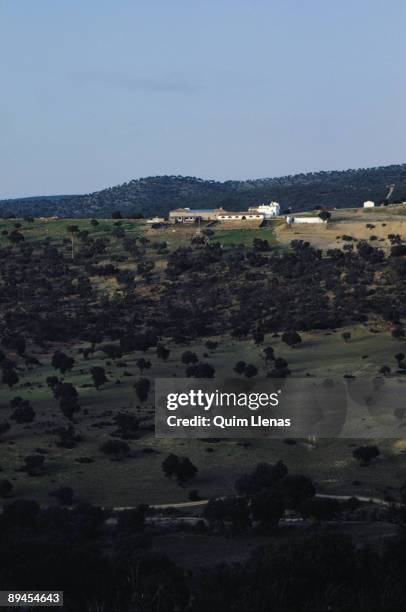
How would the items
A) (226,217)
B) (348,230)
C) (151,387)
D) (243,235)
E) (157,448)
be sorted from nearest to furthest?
(157,448)
(151,387)
(348,230)
(243,235)
(226,217)

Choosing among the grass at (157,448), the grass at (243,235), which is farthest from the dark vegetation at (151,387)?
the grass at (243,235)

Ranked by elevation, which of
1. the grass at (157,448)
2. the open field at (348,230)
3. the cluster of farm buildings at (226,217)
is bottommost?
the grass at (157,448)

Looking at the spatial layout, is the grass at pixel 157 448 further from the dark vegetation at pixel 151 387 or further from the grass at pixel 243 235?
the grass at pixel 243 235

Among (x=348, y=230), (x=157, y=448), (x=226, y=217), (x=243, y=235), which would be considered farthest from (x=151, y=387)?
(x=226, y=217)

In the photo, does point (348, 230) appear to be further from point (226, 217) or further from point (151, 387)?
point (151, 387)

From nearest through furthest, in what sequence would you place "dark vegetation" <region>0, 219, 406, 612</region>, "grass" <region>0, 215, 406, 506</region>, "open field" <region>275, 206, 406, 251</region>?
"dark vegetation" <region>0, 219, 406, 612</region> < "grass" <region>0, 215, 406, 506</region> < "open field" <region>275, 206, 406, 251</region>

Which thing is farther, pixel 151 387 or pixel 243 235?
pixel 243 235

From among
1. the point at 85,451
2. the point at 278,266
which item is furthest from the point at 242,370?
the point at 278,266

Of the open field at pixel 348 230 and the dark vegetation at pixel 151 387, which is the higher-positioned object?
the open field at pixel 348 230

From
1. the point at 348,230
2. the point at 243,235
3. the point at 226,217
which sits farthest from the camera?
the point at 226,217

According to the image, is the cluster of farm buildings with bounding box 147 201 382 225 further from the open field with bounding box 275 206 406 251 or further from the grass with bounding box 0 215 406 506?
the grass with bounding box 0 215 406 506

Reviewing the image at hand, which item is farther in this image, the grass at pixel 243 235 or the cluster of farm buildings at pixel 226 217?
the cluster of farm buildings at pixel 226 217

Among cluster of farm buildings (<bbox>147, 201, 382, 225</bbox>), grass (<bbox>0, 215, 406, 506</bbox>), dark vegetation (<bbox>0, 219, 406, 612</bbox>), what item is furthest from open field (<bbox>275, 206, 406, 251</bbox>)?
grass (<bbox>0, 215, 406, 506</bbox>)
